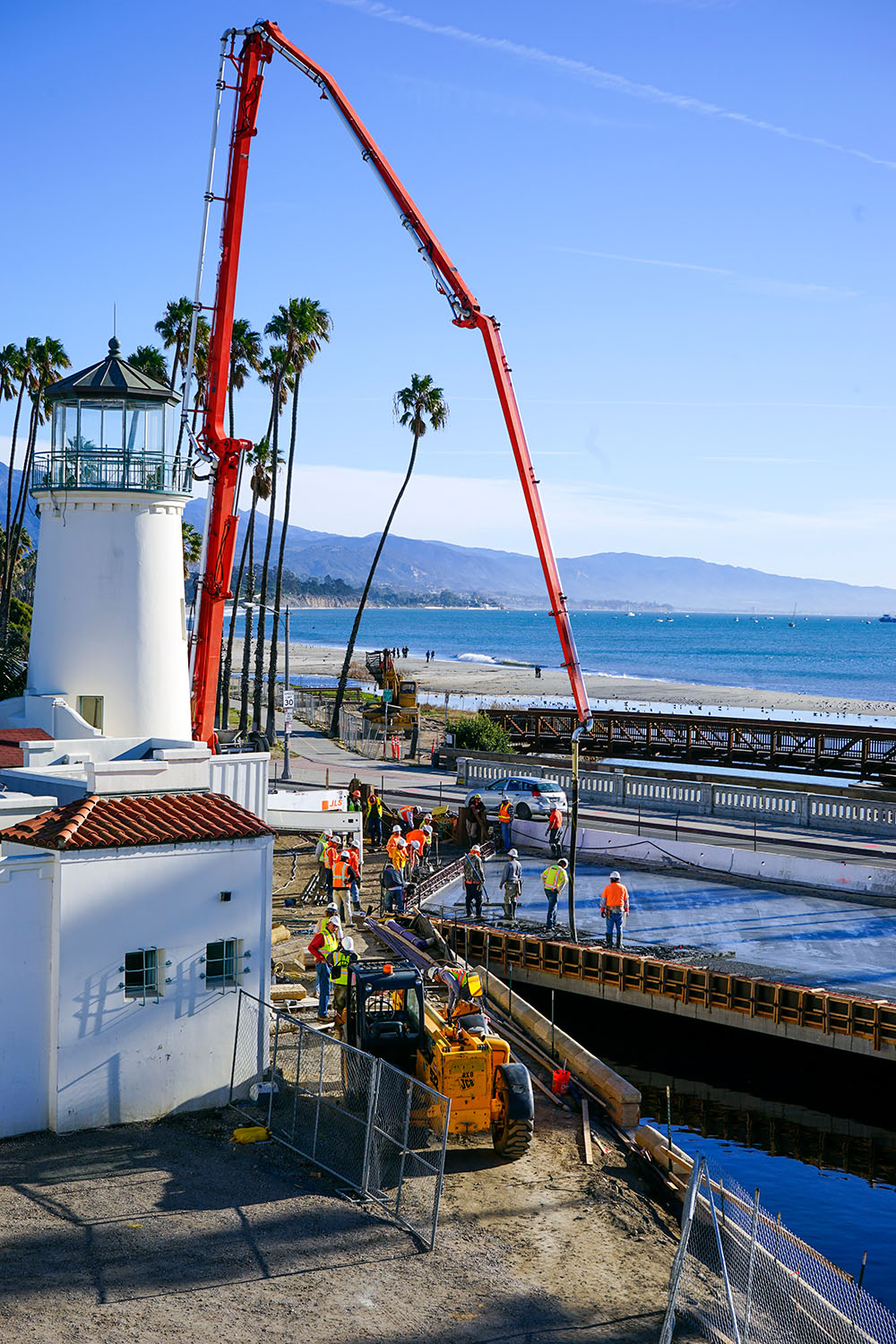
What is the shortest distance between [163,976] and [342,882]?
28.1 ft

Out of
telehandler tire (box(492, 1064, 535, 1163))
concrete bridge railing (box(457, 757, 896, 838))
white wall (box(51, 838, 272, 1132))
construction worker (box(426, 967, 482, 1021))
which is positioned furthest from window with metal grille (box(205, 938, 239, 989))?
concrete bridge railing (box(457, 757, 896, 838))

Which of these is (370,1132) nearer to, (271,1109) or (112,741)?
(271,1109)

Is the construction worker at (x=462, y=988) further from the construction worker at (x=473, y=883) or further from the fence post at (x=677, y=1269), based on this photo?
the construction worker at (x=473, y=883)

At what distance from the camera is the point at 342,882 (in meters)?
25.3

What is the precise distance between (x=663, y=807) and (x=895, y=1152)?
1916 centimetres

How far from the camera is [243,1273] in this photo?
41.9 ft

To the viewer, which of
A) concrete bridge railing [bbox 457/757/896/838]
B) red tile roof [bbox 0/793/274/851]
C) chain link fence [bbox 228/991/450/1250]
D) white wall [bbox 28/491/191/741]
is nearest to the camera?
chain link fence [bbox 228/991/450/1250]

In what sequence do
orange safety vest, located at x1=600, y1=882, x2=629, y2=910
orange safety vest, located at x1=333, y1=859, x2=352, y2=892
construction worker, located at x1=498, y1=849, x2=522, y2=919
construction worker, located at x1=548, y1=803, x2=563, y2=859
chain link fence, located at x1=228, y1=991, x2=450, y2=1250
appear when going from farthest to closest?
1. construction worker, located at x1=548, y1=803, x2=563, y2=859
2. construction worker, located at x1=498, y1=849, x2=522, y2=919
3. orange safety vest, located at x1=333, y1=859, x2=352, y2=892
4. orange safety vest, located at x1=600, y1=882, x2=629, y2=910
5. chain link fence, located at x1=228, y1=991, x2=450, y2=1250

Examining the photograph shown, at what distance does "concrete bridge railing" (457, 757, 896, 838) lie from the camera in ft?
116

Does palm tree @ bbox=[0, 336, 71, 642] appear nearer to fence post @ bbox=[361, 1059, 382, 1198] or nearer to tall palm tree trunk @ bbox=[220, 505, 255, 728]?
tall palm tree trunk @ bbox=[220, 505, 255, 728]

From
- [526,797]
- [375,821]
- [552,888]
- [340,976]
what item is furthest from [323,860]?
[526,797]

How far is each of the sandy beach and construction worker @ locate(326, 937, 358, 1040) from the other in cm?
8124

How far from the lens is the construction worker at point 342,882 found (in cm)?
2514

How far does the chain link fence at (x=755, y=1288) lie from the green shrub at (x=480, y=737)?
36.9 m
